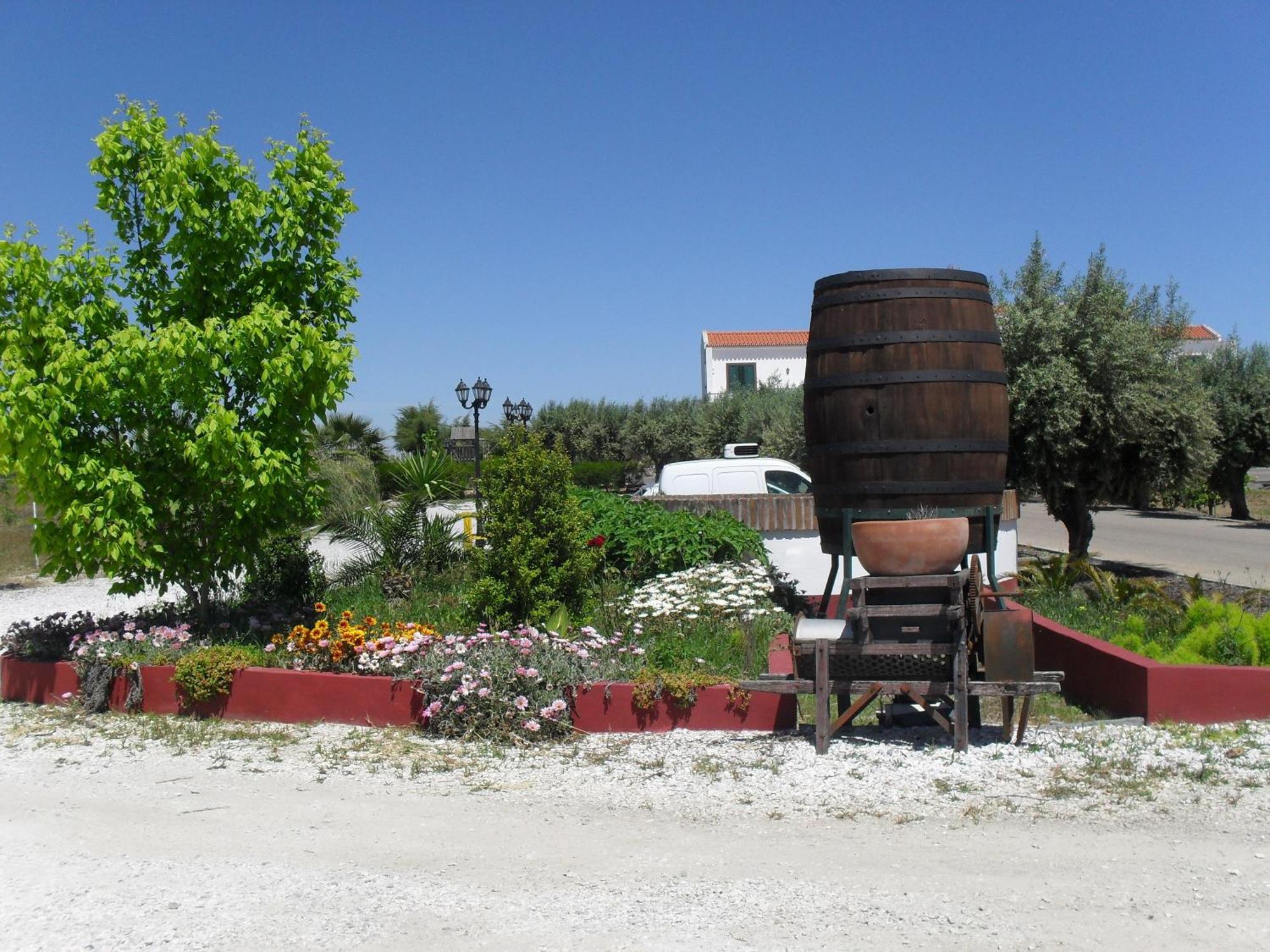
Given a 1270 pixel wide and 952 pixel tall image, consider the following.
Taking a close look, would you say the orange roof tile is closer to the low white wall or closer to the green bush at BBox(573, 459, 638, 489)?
the green bush at BBox(573, 459, 638, 489)

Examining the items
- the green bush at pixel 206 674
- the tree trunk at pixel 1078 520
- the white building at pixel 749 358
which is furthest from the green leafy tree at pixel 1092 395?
the white building at pixel 749 358

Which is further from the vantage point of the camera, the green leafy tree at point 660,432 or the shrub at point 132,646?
the green leafy tree at point 660,432

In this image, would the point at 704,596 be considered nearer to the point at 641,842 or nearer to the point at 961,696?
the point at 961,696

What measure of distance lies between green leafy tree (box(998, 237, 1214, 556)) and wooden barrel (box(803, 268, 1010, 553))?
7.56 m

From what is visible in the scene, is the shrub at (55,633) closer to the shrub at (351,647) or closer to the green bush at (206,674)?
the green bush at (206,674)

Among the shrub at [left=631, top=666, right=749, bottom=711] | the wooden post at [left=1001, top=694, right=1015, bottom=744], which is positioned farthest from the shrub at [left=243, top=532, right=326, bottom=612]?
the wooden post at [left=1001, top=694, right=1015, bottom=744]

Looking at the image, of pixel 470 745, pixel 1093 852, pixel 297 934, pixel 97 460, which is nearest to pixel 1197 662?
pixel 1093 852

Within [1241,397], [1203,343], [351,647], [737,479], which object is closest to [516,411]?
[737,479]

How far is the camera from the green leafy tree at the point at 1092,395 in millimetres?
12984

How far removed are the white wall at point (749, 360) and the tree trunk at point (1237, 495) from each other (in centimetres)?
2338

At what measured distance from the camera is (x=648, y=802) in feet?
16.1

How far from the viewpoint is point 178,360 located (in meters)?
6.94

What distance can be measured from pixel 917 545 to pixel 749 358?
4553 cm

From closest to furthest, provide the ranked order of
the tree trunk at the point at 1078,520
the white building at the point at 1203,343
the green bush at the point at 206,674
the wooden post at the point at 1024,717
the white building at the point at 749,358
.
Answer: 1. the wooden post at the point at 1024,717
2. the green bush at the point at 206,674
3. the tree trunk at the point at 1078,520
4. the white building at the point at 1203,343
5. the white building at the point at 749,358
